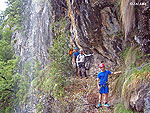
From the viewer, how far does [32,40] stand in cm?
2003

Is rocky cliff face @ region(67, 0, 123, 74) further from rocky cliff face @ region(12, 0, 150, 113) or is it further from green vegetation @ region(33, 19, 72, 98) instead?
green vegetation @ region(33, 19, 72, 98)

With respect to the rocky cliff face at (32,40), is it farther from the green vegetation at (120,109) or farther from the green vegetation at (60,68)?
the green vegetation at (120,109)

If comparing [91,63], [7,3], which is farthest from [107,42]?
[7,3]

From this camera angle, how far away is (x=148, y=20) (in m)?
4.83

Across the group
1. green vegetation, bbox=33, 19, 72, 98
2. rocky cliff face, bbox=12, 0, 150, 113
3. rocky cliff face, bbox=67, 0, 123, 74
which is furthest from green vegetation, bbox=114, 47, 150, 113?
green vegetation, bbox=33, 19, 72, 98

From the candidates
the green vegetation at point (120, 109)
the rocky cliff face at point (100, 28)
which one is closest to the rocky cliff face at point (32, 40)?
the rocky cliff face at point (100, 28)

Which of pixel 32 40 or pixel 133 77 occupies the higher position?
pixel 32 40

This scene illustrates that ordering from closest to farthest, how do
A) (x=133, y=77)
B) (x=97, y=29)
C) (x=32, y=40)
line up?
(x=133, y=77), (x=97, y=29), (x=32, y=40)

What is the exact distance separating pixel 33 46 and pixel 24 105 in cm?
705

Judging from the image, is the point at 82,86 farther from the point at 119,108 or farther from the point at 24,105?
the point at 24,105

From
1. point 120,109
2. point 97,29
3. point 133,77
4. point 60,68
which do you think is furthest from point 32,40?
point 133,77

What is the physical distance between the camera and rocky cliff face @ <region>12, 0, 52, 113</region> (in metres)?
15.9

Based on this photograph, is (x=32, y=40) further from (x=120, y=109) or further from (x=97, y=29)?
(x=120, y=109)

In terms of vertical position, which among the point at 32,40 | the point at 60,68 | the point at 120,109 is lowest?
the point at 120,109
